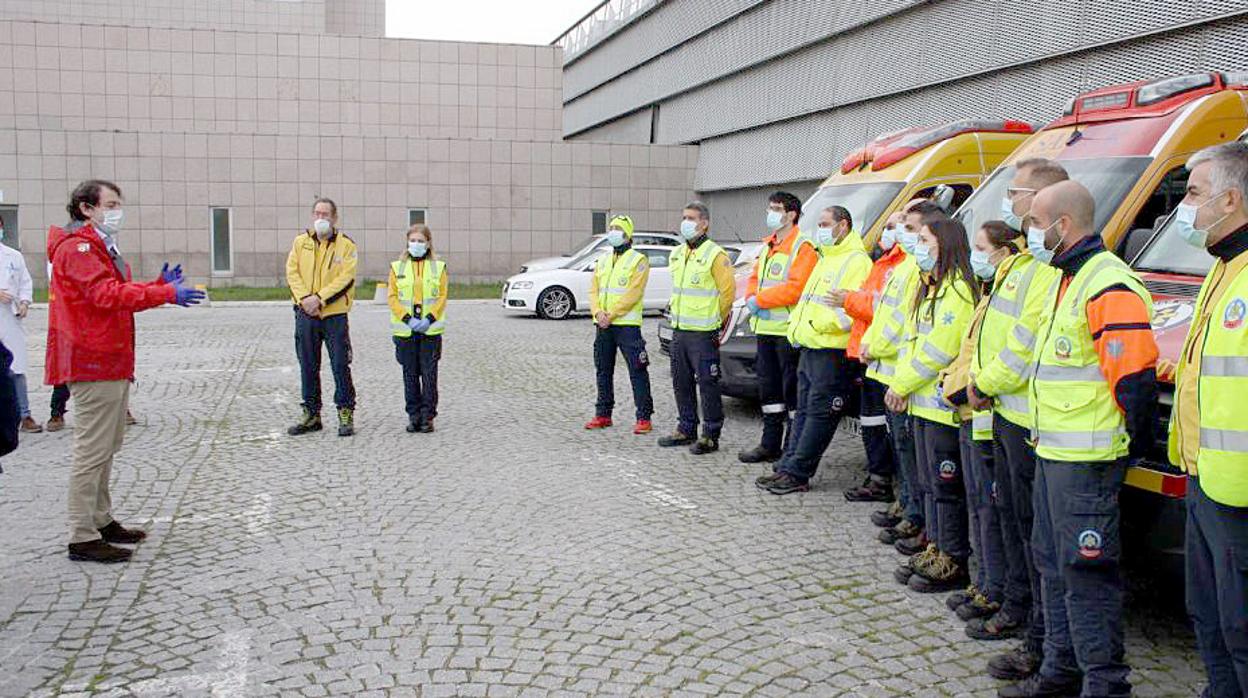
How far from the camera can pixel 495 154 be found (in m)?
Answer: 31.6

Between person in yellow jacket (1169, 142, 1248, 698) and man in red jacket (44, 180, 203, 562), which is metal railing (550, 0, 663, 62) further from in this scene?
person in yellow jacket (1169, 142, 1248, 698)

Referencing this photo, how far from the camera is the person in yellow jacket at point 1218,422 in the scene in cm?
336

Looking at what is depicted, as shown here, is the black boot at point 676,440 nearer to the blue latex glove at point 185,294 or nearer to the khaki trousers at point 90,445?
the blue latex glove at point 185,294

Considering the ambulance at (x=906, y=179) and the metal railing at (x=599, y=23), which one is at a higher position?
the metal railing at (x=599, y=23)

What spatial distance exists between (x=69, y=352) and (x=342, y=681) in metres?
2.77

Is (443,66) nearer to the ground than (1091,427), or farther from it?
Answer: farther from it

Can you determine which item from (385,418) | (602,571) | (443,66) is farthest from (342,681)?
(443,66)

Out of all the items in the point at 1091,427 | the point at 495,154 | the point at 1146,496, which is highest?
the point at 495,154

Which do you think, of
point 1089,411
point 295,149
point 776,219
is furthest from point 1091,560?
point 295,149

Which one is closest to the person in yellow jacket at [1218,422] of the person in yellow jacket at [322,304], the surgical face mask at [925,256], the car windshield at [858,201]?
the surgical face mask at [925,256]

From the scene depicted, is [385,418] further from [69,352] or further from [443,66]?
[443,66]

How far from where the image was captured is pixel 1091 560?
397 centimetres

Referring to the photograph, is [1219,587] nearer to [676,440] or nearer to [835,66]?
[676,440]

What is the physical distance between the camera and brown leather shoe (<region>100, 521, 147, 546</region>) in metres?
6.21
